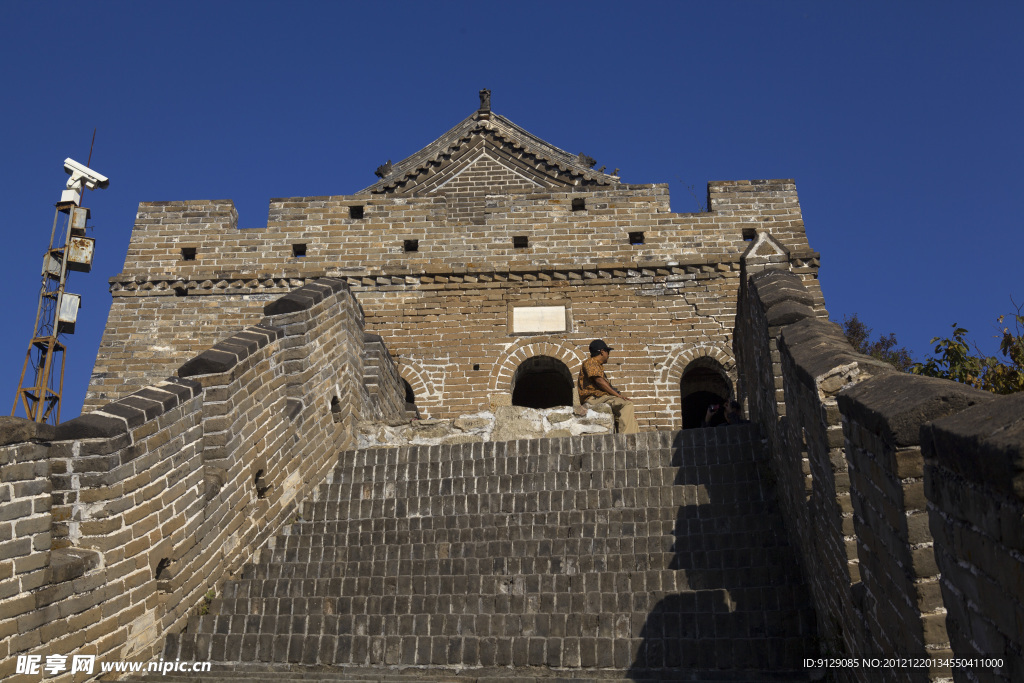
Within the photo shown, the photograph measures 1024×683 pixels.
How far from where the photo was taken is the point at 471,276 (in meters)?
15.2

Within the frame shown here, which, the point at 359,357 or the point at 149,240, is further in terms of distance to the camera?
the point at 149,240

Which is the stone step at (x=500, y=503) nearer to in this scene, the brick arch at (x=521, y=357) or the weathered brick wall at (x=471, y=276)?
the weathered brick wall at (x=471, y=276)

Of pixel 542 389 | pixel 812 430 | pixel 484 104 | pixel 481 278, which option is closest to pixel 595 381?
pixel 812 430

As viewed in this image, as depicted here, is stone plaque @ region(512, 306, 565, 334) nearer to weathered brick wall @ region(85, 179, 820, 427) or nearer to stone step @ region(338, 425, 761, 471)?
weathered brick wall @ region(85, 179, 820, 427)

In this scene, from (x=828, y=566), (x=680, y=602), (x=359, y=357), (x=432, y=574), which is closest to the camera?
(x=828, y=566)

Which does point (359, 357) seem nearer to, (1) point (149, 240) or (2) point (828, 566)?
(2) point (828, 566)

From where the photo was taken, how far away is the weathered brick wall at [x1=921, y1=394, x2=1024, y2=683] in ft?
7.81

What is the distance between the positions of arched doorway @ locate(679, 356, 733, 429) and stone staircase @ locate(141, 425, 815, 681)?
302 inches

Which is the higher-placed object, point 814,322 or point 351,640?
point 814,322

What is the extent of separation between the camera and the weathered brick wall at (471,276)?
14586mm

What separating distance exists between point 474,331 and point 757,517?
8943 mm

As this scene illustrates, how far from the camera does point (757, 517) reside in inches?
254

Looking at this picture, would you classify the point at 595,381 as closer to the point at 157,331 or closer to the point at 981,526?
the point at 981,526

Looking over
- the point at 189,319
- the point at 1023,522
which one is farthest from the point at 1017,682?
the point at 189,319
